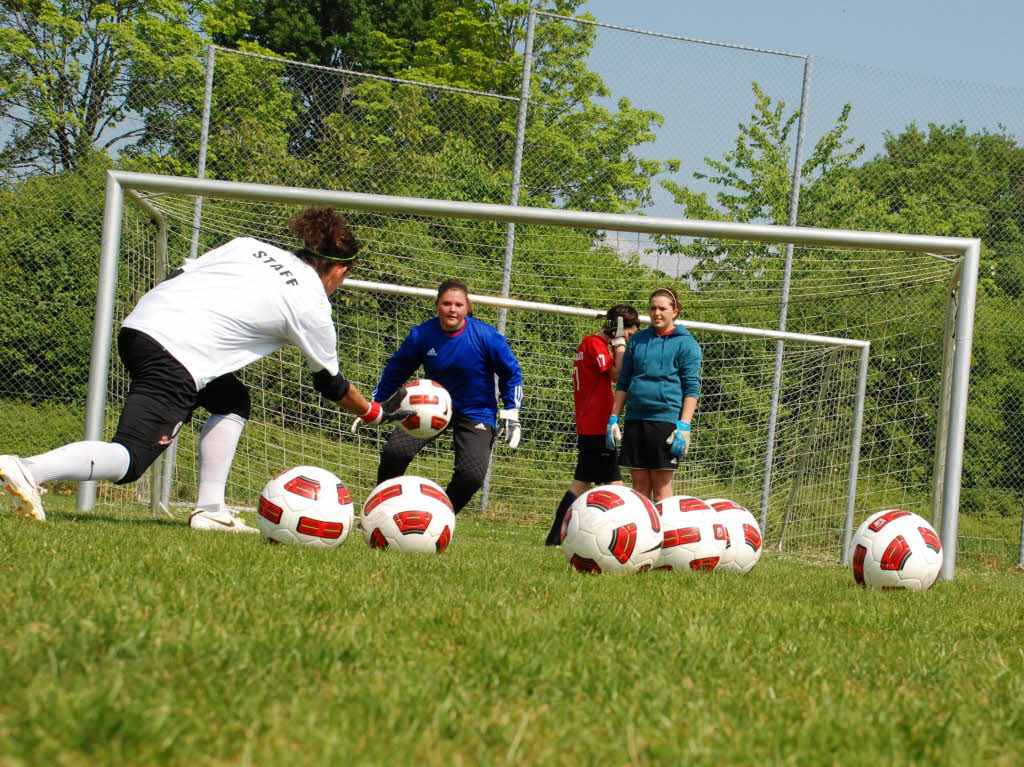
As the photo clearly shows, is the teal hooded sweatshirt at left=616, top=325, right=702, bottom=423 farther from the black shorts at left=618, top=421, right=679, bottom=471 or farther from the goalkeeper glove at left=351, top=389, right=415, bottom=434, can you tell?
the goalkeeper glove at left=351, top=389, right=415, bottom=434

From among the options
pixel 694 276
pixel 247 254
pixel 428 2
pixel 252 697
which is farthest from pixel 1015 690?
pixel 428 2

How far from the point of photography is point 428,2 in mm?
33219

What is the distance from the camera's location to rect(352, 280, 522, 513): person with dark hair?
7137mm

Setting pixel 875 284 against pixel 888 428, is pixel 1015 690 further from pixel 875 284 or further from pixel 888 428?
pixel 888 428

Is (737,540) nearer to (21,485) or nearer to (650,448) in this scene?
(650,448)

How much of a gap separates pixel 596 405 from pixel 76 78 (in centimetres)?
1538

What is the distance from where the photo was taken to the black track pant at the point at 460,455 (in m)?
7.07

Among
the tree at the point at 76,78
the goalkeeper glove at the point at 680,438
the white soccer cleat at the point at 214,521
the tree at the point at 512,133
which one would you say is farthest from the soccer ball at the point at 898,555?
the tree at the point at 76,78

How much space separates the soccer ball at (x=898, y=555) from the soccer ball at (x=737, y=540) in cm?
61

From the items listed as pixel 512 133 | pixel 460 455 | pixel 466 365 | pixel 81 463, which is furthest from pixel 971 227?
pixel 81 463

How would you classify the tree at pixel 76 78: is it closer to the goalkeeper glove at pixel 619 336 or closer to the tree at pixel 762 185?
the tree at pixel 762 185

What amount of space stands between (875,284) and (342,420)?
6.07 m

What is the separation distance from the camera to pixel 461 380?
23.9ft

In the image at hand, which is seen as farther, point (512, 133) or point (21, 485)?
point (512, 133)
